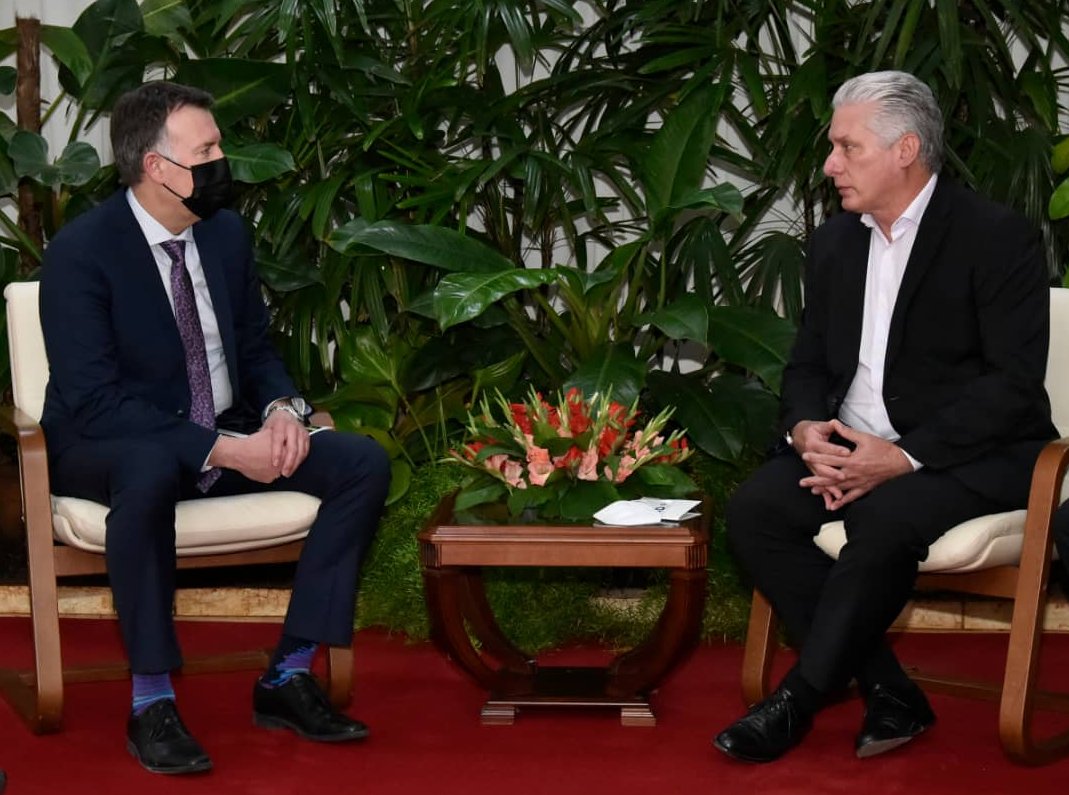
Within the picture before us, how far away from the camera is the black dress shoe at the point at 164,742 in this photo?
115 inches

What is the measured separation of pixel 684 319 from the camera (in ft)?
12.3

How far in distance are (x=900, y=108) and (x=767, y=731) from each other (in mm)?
1271

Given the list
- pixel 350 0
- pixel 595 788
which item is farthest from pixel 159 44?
pixel 595 788

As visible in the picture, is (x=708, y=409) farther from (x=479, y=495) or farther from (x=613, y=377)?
(x=479, y=495)

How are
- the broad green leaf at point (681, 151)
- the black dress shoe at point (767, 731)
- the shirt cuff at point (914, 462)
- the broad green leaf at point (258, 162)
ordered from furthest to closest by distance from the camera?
the broad green leaf at point (258, 162), the broad green leaf at point (681, 151), the shirt cuff at point (914, 462), the black dress shoe at point (767, 731)

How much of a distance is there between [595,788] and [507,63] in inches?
110

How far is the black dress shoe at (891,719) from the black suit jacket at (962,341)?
0.45m

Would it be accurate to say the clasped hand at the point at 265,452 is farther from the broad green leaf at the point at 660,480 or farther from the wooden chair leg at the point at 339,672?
the broad green leaf at the point at 660,480

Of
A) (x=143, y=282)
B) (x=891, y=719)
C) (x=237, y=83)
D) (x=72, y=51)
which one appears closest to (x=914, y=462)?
(x=891, y=719)

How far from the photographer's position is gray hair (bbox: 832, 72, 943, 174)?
10.3 ft

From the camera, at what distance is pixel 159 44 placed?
4.36 m

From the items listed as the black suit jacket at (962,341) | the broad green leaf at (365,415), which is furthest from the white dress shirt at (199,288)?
the black suit jacket at (962,341)

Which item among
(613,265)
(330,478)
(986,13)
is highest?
(986,13)

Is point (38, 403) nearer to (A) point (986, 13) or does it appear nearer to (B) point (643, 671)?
(B) point (643, 671)
